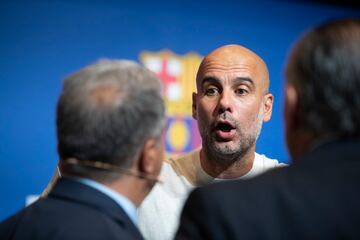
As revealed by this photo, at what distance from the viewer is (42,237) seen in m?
0.94

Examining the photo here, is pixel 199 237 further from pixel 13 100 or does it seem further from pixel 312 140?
pixel 13 100

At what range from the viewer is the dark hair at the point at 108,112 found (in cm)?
99

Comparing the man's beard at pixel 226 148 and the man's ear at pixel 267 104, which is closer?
the man's beard at pixel 226 148

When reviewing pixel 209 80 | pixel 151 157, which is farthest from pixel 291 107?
pixel 209 80

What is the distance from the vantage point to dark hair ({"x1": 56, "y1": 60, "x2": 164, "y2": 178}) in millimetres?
991

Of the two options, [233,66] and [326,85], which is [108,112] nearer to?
[326,85]

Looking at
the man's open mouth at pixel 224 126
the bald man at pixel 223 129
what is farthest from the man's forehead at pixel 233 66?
the man's open mouth at pixel 224 126

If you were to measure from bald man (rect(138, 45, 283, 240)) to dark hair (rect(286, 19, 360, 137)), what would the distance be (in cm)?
103

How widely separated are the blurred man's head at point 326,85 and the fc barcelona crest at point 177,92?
2.02 meters

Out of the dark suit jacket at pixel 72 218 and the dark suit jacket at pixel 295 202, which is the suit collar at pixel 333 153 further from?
the dark suit jacket at pixel 72 218

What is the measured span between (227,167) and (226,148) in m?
0.08

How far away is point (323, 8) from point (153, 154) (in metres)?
2.55

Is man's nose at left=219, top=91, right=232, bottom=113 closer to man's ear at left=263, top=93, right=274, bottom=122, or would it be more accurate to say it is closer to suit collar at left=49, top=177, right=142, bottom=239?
man's ear at left=263, top=93, right=274, bottom=122

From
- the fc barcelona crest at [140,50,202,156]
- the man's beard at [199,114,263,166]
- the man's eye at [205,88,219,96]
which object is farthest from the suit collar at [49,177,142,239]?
the fc barcelona crest at [140,50,202,156]
